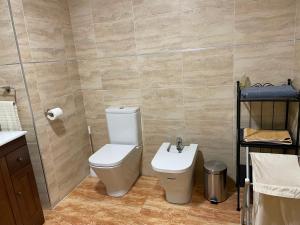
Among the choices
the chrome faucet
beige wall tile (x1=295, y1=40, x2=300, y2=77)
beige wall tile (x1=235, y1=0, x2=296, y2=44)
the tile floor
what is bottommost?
the tile floor

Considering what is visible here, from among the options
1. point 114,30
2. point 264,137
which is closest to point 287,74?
point 264,137

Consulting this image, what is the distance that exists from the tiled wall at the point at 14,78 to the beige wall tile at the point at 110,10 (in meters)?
0.84

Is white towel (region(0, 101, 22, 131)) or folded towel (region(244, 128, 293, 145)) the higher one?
white towel (region(0, 101, 22, 131))

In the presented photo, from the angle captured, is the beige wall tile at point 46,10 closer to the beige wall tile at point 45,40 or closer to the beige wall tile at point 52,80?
the beige wall tile at point 45,40

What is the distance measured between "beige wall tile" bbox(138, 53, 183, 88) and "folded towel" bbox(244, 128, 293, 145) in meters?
0.80

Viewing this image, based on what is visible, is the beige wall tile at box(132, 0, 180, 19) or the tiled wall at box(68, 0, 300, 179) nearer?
the tiled wall at box(68, 0, 300, 179)

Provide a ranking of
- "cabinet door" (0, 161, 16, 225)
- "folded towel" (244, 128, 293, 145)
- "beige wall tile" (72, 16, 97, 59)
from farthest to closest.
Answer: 1. "beige wall tile" (72, 16, 97, 59)
2. "folded towel" (244, 128, 293, 145)
3. "cabinet door" (0, 161, 16, 225)

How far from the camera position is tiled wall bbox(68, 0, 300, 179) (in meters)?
Answer: 1.98

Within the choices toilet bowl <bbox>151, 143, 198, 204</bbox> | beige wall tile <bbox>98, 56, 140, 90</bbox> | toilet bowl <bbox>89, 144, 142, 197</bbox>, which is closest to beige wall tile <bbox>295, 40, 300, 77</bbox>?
toilet bowl <bbox>151, 143, 198, 204</bbox>

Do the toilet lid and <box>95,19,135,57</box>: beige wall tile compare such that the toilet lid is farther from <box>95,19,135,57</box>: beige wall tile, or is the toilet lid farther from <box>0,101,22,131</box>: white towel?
<box>95,19,135,57</box>: beige wall tile

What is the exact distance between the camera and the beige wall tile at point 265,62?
1.96 metres

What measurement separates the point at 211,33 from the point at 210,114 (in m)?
0.76

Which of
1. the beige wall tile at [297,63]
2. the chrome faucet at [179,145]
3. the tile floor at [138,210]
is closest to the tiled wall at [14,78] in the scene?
the tile floor at [138,210]

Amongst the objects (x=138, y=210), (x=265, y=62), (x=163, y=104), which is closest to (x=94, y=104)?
(x=163, y=104)
